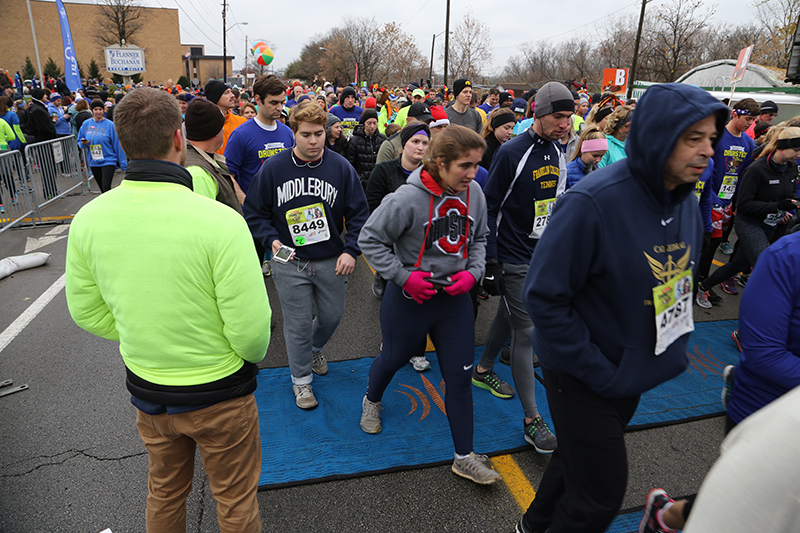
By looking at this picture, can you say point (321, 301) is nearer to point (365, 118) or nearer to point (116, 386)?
point (116, 386)

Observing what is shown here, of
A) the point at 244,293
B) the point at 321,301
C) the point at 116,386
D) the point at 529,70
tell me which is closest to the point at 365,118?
the point at 321,301

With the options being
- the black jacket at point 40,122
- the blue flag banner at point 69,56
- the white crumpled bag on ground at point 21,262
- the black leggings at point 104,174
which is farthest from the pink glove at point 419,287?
the blue flag banner at point 69,56

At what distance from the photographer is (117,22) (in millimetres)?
54125

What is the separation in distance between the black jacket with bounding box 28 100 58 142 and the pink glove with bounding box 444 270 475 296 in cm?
1199

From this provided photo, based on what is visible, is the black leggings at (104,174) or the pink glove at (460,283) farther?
the black leggings at (104,174)

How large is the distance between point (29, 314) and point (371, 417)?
419cm

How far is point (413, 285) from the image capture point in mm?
2707

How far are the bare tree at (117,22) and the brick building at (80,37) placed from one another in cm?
120

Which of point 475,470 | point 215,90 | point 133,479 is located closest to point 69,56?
point 215,90

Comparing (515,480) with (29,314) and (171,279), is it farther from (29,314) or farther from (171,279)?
(29,314)

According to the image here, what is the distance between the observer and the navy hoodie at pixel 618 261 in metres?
1.78

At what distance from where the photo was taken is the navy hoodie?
70.1 inches

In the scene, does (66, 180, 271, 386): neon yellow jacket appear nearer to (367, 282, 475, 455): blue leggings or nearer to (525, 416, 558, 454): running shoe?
(367, 282, 475, 455): blue leggings

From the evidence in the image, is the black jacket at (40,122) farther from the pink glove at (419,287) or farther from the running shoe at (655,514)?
the running shoe at (655,514)
